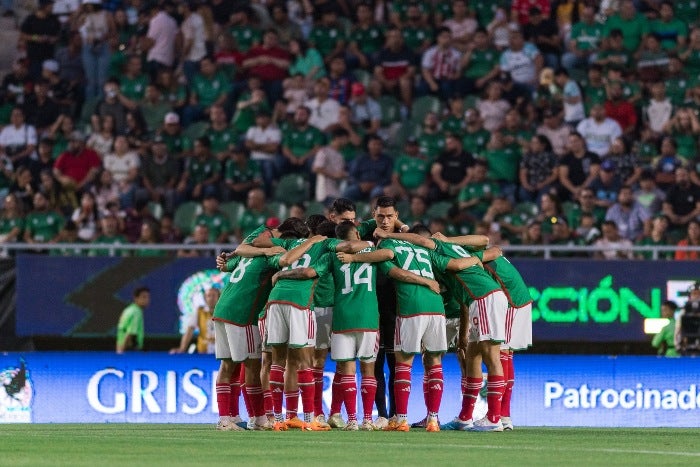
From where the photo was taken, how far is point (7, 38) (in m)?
27.4

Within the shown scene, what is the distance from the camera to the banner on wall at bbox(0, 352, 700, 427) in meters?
17.8

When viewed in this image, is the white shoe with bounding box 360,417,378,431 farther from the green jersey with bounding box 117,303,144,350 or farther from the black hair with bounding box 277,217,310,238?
the green jersey with bounding box 117,303,144,350

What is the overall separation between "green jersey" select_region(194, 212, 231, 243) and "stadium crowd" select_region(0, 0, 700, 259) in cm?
3

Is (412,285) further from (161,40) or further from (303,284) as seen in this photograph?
(161,40)

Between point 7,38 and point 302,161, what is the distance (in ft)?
23.0

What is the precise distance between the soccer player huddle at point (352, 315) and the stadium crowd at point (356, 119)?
21.2 feet

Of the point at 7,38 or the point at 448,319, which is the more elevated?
the point at 7,38

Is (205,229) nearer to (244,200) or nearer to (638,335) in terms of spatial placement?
(244,200)

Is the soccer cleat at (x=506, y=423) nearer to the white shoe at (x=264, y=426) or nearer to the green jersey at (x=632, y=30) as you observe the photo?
the white shoe at (x=264, y=426)

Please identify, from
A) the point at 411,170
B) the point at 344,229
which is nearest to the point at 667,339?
the point at 411,170

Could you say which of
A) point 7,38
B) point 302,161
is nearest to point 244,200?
point 302,161

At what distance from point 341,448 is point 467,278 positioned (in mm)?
3208

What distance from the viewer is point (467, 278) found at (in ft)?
45.9

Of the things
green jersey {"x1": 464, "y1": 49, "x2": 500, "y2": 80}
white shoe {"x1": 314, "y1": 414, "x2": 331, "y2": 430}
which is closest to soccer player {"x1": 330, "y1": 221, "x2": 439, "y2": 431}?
white shoe {"x1": 314, "y1": 414, "x2": 331, "y2": 430}
